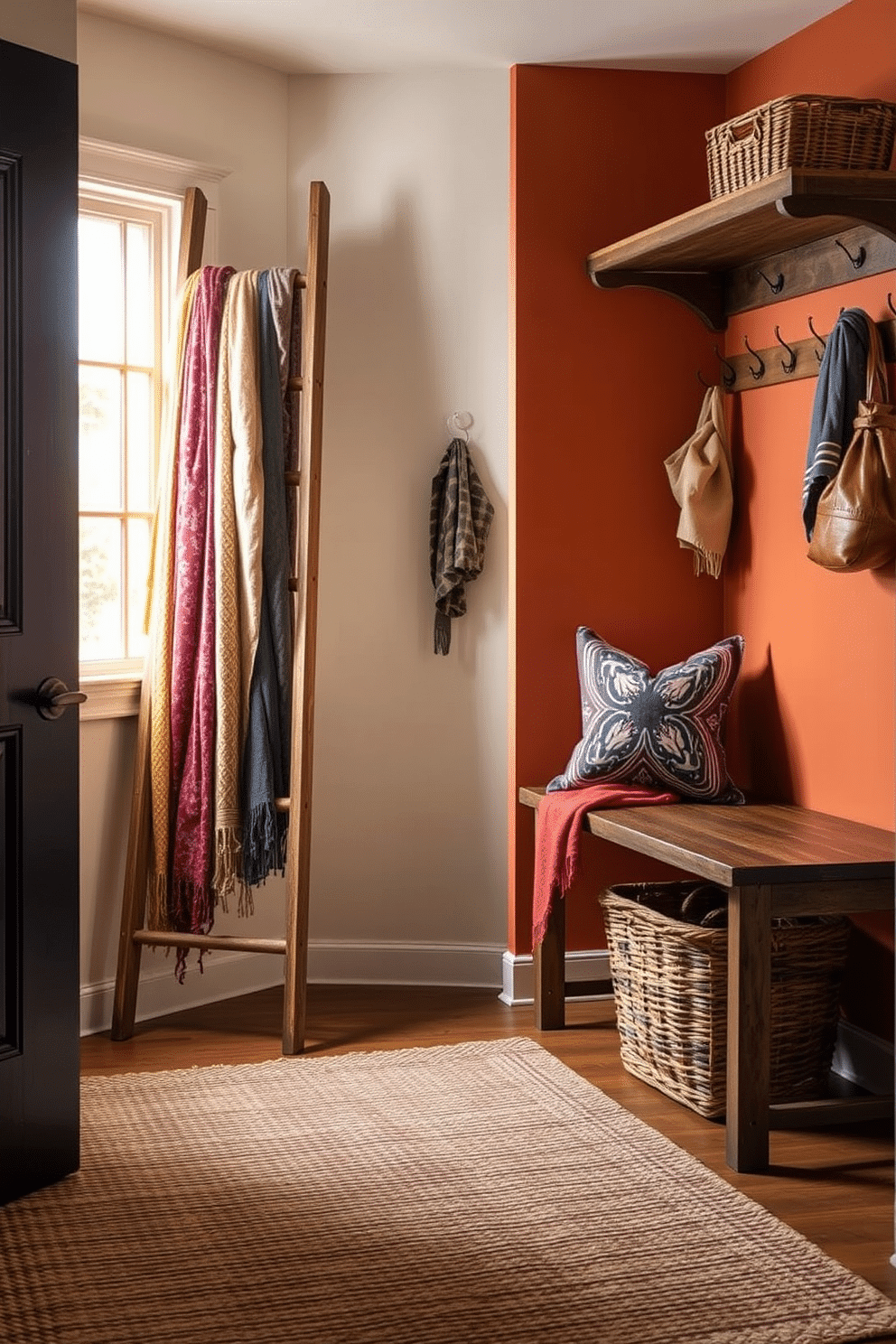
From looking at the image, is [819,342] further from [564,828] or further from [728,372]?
[564,828]

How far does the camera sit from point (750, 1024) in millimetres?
2887

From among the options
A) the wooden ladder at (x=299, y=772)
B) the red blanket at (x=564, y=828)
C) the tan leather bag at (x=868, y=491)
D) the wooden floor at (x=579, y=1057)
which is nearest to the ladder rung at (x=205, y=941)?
the wooden ladder at (x=299, y=772)

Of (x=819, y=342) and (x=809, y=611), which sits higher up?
(x=819, y=342)

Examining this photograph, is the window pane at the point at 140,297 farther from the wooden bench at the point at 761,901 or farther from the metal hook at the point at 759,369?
the wooden bench at the point at 761,901

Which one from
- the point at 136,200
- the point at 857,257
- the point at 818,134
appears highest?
the point at 136,200

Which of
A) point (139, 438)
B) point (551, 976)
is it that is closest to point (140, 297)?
point (139, 438)

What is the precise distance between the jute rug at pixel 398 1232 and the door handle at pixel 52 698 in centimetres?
90

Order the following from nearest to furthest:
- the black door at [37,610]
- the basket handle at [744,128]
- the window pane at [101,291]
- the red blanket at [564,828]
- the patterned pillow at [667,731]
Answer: the black door at [37,610], the basket handle at [744,128], the red blanket at [564,828], the patterned pillow at [667,731], the window pane at [101,291]

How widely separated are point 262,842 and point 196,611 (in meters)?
0.62

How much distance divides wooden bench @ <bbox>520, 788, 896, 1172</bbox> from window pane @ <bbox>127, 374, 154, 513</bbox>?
1718 mm

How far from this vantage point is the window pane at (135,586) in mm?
4023

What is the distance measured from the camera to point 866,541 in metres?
3.20

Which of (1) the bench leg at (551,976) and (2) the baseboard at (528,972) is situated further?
(2) the baseboard at (528,972)

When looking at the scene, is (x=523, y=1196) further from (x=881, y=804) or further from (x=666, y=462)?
(x=666, y=462)
